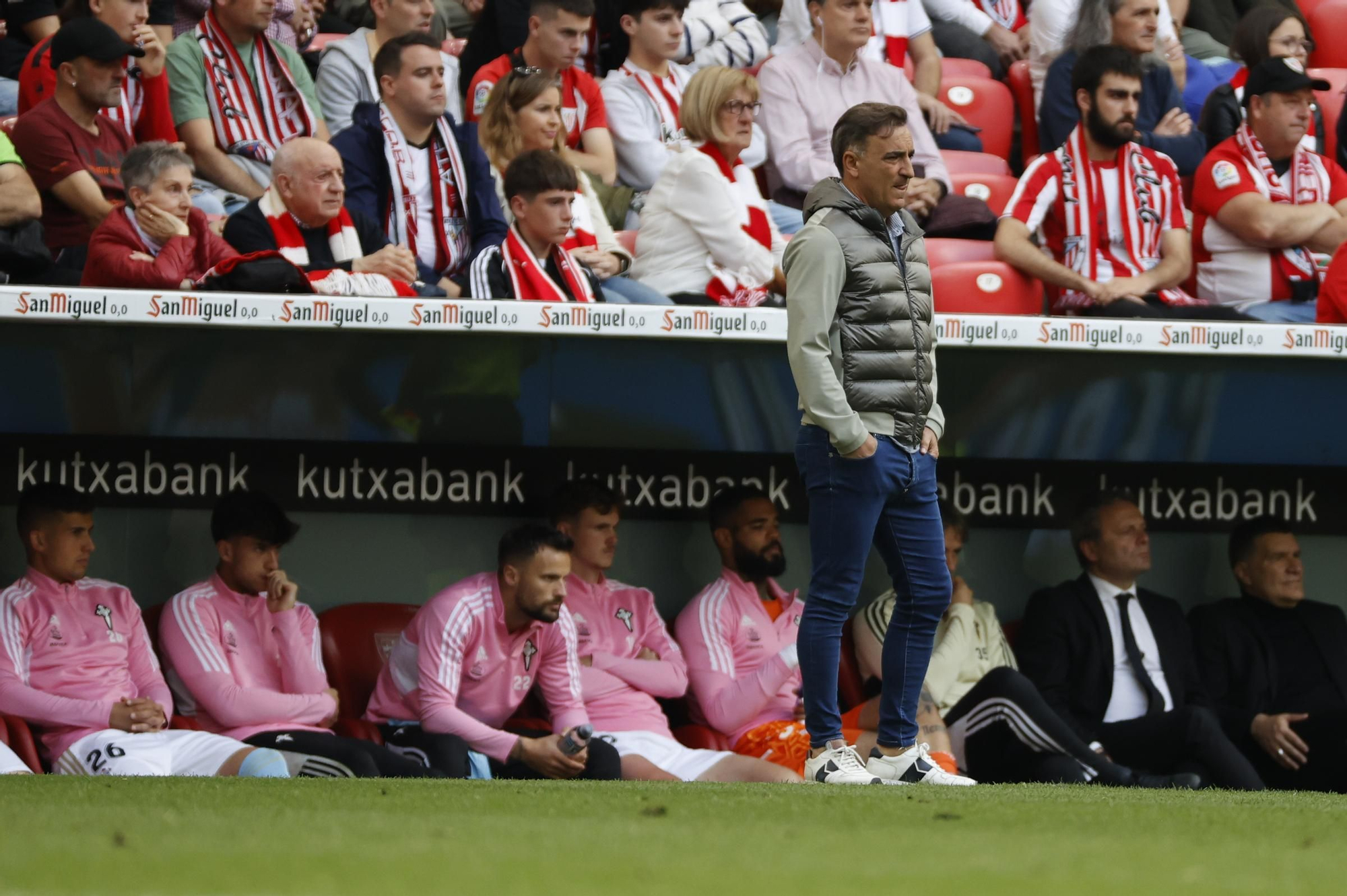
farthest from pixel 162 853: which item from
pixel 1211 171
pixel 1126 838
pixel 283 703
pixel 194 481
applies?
pixel 1211 171

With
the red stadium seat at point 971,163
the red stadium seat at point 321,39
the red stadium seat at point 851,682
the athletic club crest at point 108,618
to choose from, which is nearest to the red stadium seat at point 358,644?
the athletic club crest at point 108,618

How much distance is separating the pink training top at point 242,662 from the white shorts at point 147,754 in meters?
0.22

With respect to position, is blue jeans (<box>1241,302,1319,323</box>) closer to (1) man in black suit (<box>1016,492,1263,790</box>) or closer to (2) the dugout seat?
(1) man in black suit (<box>1016,492,1263,790</box>)

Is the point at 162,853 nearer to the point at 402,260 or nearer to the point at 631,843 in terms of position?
the point at 631,843

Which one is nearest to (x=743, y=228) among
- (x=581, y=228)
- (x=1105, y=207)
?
(x=581, y=228)

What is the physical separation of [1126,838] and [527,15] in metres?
5.48

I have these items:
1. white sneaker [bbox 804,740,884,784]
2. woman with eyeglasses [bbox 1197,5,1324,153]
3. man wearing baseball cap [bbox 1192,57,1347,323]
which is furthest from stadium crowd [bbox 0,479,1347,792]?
woman with eyeglasses [bbox 1197,5,1324,153]

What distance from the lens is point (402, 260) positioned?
6.15 meters

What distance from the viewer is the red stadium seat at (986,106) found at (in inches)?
341

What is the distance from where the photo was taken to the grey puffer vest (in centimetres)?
465

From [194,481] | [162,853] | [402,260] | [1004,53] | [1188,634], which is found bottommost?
[1188,634]

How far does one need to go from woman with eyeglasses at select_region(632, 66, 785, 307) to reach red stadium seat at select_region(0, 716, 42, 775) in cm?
256

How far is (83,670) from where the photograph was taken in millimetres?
5863

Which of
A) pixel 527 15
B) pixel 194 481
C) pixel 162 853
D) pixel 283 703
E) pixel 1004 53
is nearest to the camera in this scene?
pixel 162 853
